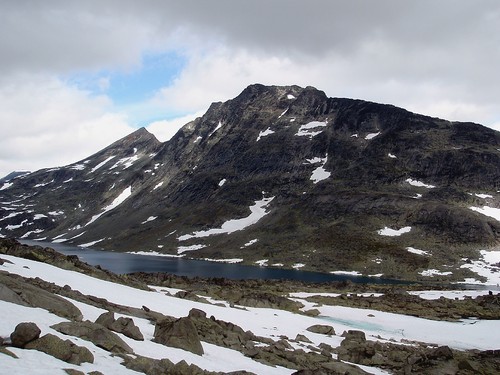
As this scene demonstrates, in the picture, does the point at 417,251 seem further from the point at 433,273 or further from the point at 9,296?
the point at 9,296

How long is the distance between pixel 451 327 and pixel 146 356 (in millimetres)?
36216

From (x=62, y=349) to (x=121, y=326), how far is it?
6079 mm

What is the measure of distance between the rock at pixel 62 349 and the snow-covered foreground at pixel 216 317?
0.99ft

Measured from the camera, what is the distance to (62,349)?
14.7m

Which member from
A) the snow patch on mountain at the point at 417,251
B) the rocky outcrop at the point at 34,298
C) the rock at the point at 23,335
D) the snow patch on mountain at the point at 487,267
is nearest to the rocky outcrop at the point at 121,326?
the rocky outcrop at the point at 34,298

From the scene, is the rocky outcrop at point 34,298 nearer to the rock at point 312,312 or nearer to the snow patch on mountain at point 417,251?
the rock at point 312,312

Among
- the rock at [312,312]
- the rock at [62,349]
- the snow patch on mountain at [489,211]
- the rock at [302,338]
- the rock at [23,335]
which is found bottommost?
the rock at [312,312]

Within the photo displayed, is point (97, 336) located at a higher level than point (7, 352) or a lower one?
lower

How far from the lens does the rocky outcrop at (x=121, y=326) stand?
66.7ft

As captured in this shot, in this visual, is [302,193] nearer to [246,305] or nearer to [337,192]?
[337,192]

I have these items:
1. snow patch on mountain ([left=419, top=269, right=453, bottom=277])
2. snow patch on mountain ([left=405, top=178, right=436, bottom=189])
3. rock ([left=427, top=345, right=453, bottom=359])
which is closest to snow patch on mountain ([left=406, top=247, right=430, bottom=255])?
snow patch on mountain ([left=419, top=269, right=453, bottom=277])

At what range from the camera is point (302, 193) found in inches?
7648

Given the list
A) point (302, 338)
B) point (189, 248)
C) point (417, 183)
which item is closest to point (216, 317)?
point (302, 338)

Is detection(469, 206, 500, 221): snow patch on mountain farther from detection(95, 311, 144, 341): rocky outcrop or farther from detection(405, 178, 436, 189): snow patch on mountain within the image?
detection(95, 311, 144, 341): rocky outcrop
